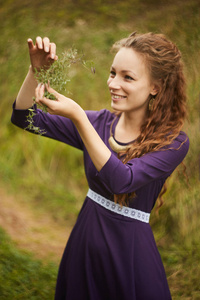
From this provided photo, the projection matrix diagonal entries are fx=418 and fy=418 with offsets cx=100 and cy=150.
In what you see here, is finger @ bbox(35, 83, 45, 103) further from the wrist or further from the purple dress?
the purple dress

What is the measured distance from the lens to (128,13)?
14.7 ft

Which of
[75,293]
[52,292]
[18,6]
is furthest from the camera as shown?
[18,6]

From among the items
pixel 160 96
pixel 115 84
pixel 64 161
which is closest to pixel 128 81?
pixel 115 84

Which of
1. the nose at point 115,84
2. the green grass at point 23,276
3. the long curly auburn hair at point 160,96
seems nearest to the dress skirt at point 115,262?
the long curly auburn hair at point 160,96

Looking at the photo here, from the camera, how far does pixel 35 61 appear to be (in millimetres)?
1739

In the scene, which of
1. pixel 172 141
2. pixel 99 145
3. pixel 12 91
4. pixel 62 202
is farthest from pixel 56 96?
pixel 12 91

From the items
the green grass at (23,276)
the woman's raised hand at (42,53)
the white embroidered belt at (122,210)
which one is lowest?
the green grass at (23,276)

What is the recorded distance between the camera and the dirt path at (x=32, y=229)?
13.3 ft

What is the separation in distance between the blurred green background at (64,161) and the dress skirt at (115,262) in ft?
4.91

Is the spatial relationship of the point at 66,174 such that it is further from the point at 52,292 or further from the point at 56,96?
the point at 56,96

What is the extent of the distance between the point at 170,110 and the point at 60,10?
10.4 feet

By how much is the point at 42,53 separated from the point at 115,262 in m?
0.94

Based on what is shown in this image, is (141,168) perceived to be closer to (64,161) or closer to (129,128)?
(129,128)

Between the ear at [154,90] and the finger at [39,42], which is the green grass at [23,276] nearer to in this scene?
the ear at [154,90]
